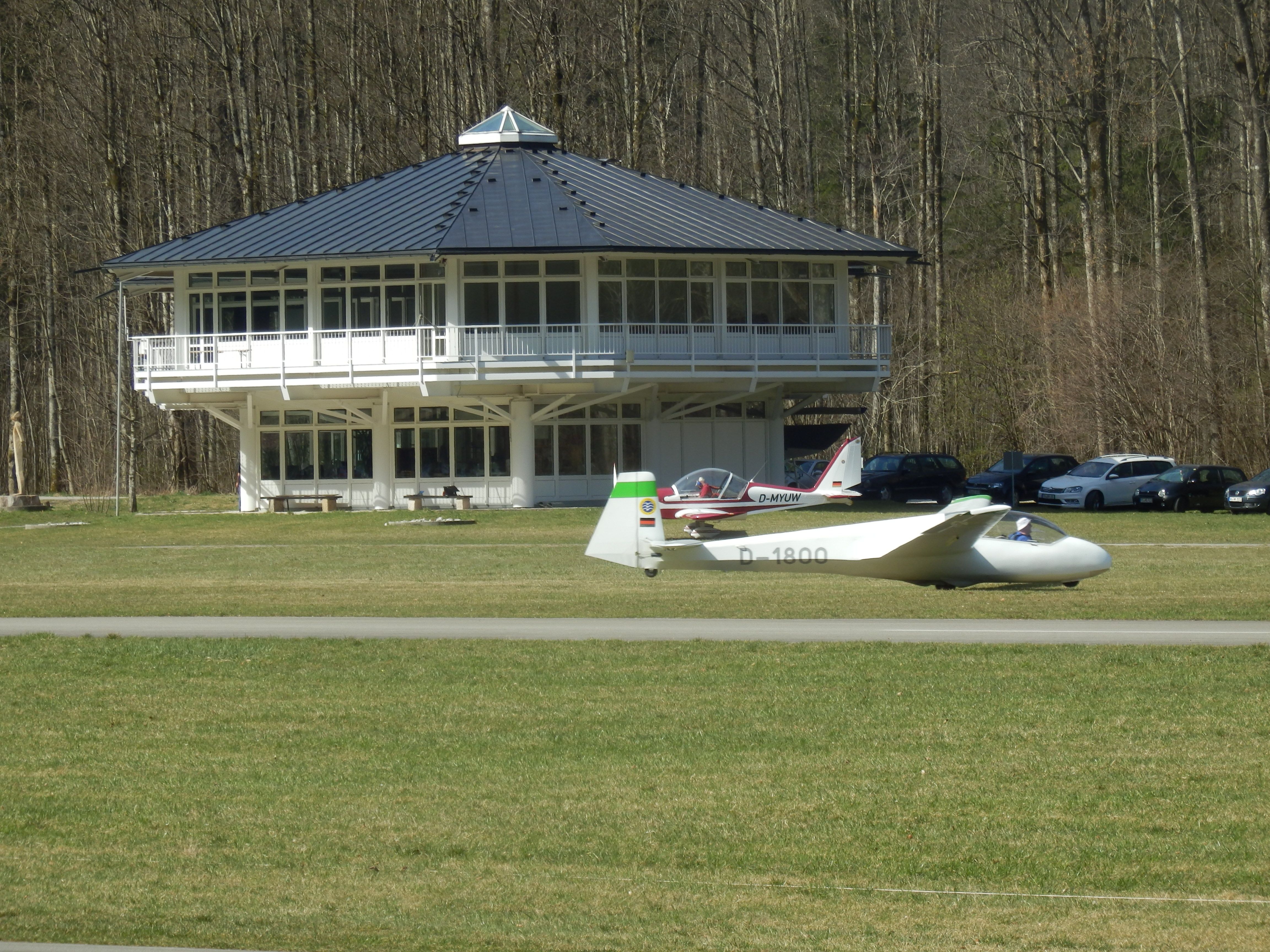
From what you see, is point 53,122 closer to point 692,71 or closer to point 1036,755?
point 692,71

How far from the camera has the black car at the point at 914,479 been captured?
1857 inches

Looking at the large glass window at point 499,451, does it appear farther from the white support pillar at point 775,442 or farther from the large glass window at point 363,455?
the white support pillar at point 775,442

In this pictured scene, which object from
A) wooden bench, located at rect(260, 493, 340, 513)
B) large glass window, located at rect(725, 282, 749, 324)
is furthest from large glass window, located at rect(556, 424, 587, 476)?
wooden bench, located at rect(260, 493, 340, 513)

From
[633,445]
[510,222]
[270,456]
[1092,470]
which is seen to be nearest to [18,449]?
[270,456]

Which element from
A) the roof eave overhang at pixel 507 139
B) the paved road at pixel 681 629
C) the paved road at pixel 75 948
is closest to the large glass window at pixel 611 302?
the roof eave overhang at pixel 507 139

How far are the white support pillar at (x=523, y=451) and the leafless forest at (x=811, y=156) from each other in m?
14.0

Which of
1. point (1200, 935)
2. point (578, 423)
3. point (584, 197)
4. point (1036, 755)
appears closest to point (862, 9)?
point (584, 197)

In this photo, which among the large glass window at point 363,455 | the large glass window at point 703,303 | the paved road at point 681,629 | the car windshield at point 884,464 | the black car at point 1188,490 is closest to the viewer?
the paved road at point 681,629

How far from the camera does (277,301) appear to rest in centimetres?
4697

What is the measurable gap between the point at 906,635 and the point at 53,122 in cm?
5304

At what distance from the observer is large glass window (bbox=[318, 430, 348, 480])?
48.3 m

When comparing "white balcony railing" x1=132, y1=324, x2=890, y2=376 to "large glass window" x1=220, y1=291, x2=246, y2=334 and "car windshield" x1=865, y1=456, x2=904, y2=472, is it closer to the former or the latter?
"large glass window" x1=220, y1=291, x2=246, y2=334

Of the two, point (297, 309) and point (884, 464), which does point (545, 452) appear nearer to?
point (297, 309)

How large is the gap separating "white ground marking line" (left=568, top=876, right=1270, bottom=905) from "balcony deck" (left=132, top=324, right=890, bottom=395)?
3561cm
